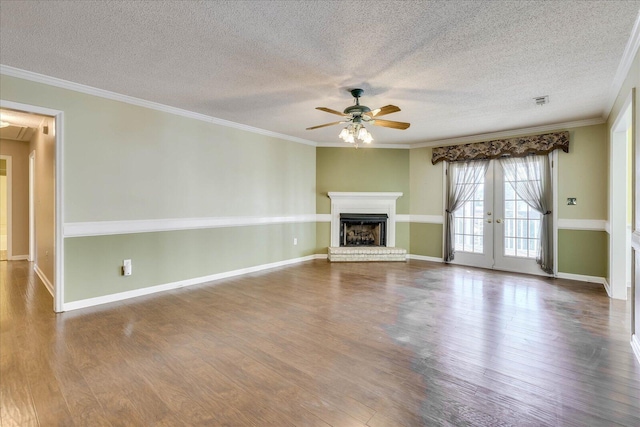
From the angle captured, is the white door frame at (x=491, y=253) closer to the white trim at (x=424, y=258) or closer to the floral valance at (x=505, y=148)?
the floral valance at (x=505, y=148)

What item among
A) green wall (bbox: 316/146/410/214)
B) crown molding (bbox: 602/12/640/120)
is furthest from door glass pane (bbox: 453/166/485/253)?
crown molding (bbox: 602/12/640/120)

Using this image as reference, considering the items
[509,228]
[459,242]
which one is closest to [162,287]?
[459,242]

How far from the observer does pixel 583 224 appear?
5.00 meters

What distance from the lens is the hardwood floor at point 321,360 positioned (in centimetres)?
184

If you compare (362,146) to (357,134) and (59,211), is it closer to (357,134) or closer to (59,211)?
(357,134)

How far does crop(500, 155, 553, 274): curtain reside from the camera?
17.3ft

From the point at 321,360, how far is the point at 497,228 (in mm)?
4861

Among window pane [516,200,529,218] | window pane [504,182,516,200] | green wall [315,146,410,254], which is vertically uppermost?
green wall [315,146,410,254]

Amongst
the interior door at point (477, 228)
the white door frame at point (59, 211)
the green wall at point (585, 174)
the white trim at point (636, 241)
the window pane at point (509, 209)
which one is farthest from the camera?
the interior door at point (477, 228)

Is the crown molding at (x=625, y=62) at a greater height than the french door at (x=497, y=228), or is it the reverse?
the crown molding at (x=625, y=62)

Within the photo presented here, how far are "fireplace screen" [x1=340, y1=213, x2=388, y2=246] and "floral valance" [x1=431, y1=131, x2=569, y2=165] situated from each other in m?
1.76

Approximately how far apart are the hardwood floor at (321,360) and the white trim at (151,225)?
91cm

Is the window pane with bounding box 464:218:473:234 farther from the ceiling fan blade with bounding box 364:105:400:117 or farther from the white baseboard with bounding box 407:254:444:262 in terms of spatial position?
the ceiling fan blade with bounding box 364:105:400:117

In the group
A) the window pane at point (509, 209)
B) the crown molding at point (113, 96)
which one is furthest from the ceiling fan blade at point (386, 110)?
the window pane at point (509, 209)
